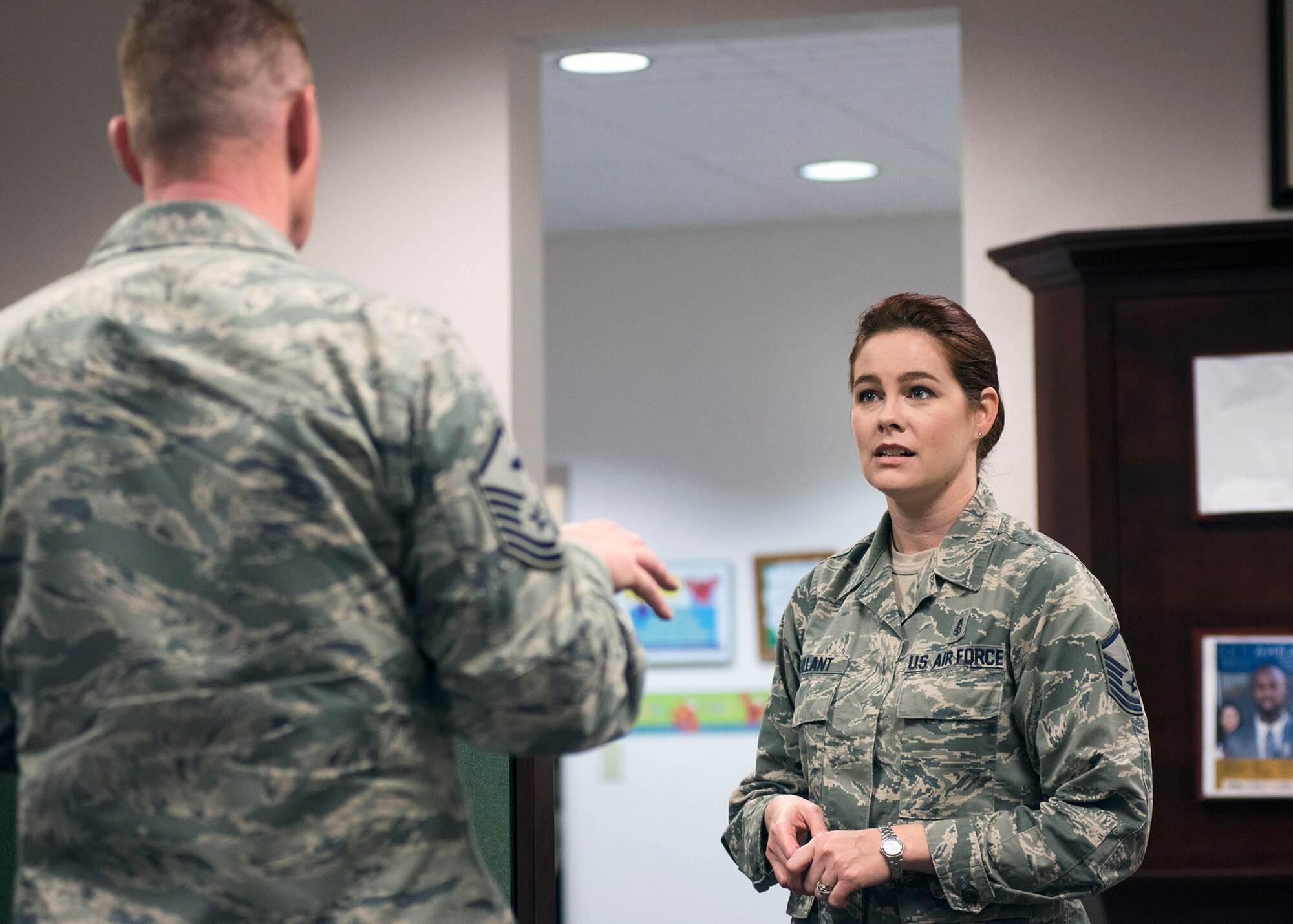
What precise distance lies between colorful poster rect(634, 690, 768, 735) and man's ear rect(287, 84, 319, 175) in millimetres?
4756

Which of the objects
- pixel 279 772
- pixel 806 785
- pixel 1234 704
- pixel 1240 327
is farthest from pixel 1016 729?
pixel 1240 327

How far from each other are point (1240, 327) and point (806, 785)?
1.39 meters

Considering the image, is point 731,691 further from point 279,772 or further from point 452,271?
point 279,772

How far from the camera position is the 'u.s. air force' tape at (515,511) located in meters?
0.88

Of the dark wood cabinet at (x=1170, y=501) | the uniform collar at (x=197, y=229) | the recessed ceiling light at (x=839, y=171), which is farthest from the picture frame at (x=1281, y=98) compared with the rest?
the uniform collar at (x=197, y=229)

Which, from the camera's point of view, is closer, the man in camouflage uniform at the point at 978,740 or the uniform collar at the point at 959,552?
the man in camouflage uniform at the point at 978,740

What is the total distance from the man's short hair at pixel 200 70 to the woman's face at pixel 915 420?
0.92 m

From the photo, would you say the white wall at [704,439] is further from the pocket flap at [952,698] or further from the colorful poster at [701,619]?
the pocket flap at [952,698]

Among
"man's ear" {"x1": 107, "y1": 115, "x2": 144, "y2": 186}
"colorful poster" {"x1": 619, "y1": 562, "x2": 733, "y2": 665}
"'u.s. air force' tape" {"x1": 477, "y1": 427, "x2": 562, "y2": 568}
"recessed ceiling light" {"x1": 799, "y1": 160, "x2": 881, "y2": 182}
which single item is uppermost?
"recessed ceiling light" {"x1": 799, "y1": 160, "x2": 881, "y2": 182}

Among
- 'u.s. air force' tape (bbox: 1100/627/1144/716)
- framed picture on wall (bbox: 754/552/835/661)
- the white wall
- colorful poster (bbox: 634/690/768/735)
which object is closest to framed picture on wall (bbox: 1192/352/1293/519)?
'u.s. air force' tape (bbox: 1100/627/1144/716)

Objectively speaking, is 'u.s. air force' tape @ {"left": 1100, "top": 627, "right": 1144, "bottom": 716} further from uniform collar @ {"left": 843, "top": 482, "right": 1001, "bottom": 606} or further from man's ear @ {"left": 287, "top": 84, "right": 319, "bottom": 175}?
man's ear @ {"left": 287, "top": 84, "right": 319, "bottom": 175}

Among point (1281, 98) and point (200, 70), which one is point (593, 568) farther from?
point (1281, 98)

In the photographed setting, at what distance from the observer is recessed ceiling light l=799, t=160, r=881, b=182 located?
4672 mm

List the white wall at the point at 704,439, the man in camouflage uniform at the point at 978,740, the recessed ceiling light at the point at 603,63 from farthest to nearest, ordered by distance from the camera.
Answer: the white wall at the point at 704,439
the recessed ceiling light at the point at 603,63
the man in camouflage uniform at the point at 978,740
